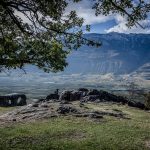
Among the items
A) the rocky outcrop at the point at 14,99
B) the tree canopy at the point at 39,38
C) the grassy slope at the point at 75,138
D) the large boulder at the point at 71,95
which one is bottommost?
the rocky outcrop at the point at 14,99

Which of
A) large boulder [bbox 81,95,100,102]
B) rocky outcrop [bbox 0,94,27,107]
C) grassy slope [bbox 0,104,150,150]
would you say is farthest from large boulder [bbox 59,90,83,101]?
grassy slope [bbox 0,104,150,150]

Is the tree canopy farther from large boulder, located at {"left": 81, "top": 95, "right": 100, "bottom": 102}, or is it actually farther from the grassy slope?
large boulder, located at {"left": 81, "top": 95, "right": 100, "bottom": 102}

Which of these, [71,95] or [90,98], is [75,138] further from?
[71,95]

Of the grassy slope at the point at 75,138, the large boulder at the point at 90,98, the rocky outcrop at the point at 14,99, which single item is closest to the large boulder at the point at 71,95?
the large boulder at the point at 90,98

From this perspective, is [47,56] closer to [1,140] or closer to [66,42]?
[66,42]

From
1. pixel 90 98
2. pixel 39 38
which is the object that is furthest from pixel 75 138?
pixel 90 98

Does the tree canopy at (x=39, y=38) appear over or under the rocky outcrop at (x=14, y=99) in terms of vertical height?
over

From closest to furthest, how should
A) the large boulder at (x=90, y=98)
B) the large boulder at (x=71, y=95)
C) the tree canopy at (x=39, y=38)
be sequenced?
the tree canopy at (x=39, y=38)
the large boulder at (x=90, y=98)
the large boulder at (x=71, y=95)

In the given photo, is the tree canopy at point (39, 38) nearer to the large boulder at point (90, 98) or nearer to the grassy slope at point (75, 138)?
the grassy slope at point (75, 138)

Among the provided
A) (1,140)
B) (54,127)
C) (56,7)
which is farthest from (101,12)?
(54,127)

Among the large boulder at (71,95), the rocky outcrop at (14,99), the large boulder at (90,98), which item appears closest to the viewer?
the large boulder at (90,98)

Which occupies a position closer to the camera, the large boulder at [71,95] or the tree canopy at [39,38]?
the tree canopy at [39,38]

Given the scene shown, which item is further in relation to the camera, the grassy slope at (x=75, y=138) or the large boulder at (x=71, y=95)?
the large boulder at (x=71, y=95)

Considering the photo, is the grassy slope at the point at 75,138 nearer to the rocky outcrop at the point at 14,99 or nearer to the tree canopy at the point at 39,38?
the tree canopy at the point at 39,38
